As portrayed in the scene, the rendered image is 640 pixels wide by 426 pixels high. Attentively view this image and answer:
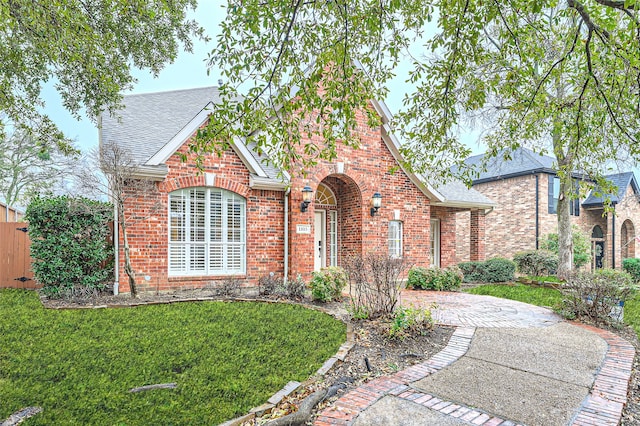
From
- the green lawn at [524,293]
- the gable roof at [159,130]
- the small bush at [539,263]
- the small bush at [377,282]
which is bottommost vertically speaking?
the green lawn at [524,293]

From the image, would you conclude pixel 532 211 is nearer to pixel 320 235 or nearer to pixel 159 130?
pixel 320 235

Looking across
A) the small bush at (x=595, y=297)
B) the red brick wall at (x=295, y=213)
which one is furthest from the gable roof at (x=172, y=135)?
the small bush at (x=595, y=297)

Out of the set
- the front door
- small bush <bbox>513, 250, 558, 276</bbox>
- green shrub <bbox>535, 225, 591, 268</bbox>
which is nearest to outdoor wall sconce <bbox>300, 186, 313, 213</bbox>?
the front door

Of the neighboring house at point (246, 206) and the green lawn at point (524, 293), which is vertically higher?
the neighboring house at point (246, 206)

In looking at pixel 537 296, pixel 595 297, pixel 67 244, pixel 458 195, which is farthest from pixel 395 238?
pixel 67 244

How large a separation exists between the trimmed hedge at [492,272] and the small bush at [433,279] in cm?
281

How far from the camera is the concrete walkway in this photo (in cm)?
311

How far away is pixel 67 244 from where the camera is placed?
28.5 feet

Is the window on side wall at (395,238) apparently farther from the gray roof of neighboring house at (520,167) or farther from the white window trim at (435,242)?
the gray roof of neighboring house at (520,167)

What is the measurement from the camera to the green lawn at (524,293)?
29.6ft

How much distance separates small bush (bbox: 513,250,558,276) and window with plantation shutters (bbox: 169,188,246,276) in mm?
11131

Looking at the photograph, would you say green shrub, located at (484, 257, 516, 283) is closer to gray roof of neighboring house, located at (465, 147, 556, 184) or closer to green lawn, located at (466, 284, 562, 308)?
green lawn, located at (466, 284, 562, 308)

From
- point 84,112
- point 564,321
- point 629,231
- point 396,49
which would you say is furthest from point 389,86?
point 629,231

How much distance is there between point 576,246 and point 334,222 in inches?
492
